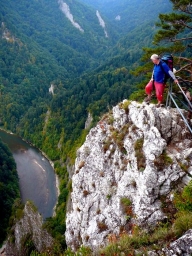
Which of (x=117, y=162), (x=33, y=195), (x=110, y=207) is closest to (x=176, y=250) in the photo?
(x=110, y=207)

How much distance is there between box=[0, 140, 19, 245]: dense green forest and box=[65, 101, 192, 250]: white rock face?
46218 millimetres

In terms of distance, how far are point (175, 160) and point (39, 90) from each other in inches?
5941

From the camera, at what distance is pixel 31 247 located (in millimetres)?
39188

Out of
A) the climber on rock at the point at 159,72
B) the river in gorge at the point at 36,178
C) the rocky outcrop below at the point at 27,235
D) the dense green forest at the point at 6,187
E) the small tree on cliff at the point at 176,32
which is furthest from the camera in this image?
the river in gorge at the point at 36,178

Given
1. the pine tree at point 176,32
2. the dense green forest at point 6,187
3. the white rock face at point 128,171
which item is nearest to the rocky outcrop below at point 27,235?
the dense green forest at point 6,187

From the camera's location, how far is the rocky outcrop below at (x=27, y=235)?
125ft

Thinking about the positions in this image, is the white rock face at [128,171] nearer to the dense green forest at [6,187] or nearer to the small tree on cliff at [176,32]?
the small tree on cliff at [176,32]

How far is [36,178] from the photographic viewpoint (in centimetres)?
6988

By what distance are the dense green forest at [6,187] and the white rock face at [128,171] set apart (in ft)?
152

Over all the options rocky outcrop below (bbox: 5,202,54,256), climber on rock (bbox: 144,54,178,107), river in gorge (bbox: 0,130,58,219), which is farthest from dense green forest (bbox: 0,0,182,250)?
climber on rock (bbox: 144,54,178,107)

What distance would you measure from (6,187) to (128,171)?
183ft

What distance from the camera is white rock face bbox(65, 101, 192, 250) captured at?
9719 mm

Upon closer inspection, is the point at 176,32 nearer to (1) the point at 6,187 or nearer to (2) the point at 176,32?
(2) the point at 176,32

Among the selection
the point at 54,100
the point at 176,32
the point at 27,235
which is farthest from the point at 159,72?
the point at 54,100
